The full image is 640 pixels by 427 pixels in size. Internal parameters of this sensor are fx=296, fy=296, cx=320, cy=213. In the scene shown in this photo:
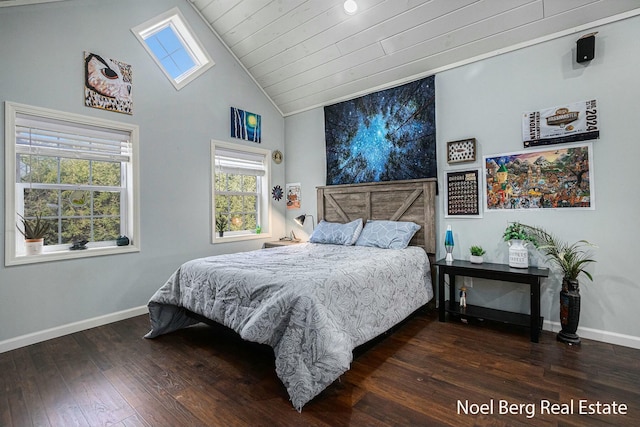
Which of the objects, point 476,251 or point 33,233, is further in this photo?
point 476,251

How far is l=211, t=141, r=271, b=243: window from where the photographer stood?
4.18m

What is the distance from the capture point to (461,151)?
3.24 metres

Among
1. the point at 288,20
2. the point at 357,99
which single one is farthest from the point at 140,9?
the point at 357,99

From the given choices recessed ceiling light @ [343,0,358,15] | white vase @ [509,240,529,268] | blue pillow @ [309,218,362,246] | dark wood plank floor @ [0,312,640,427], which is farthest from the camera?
blue pillow @ [309,218,362,246]

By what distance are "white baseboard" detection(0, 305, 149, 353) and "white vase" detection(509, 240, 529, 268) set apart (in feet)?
12.9

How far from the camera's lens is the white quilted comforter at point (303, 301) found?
174 cm

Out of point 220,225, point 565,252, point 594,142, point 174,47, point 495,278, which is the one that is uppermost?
point 174,47

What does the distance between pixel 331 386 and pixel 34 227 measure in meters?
2.99

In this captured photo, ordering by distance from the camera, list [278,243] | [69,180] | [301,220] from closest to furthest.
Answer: [69,180], [278,243], [301,220]

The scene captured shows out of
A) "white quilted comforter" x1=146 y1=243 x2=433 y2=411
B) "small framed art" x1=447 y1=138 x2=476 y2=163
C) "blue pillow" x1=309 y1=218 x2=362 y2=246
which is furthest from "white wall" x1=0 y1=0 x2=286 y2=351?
"small framed art" x1=447 y1=138 x2=476 y2=163

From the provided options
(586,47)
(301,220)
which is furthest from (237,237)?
(586,47)

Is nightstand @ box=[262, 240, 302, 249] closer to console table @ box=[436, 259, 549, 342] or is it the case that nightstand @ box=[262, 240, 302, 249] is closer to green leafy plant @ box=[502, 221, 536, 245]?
console table @ box=[436, 259, 549, 342]

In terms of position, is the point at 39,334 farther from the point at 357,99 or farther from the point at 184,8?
the point at 357,99

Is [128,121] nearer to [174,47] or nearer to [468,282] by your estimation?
[174,47]
